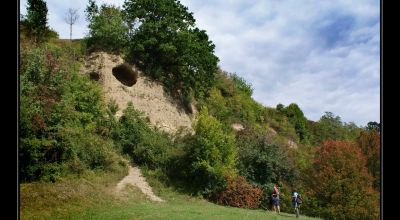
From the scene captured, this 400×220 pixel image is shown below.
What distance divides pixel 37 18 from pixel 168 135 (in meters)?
13.8

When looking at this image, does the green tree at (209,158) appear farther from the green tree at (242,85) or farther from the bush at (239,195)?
the green tree at (242,85)

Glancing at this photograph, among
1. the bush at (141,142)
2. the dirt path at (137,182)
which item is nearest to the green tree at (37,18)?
the bush at (141,142)

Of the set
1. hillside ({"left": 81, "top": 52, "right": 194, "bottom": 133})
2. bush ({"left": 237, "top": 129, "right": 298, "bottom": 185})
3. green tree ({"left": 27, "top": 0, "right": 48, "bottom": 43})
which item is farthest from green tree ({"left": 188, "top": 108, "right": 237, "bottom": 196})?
green tree ({"left": 27, "top": 0, "right": 48, "bottom": 43})

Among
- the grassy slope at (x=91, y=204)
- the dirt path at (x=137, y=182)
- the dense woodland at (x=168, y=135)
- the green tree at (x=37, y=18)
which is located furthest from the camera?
the green tree at (x=37, y=18)

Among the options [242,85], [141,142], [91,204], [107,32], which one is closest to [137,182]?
[141,142]

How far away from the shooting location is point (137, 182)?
24609mm

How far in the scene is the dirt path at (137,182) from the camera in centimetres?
2295

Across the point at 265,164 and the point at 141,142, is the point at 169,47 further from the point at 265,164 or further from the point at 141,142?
the point at 265,164

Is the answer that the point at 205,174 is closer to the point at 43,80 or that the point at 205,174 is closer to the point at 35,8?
the point at 43,80

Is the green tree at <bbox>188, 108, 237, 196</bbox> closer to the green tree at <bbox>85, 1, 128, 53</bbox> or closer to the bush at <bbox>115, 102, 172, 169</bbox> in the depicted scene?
the bush at <bbox>115, 102, 172, 169</bbox>

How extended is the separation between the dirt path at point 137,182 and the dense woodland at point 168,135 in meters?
0.98

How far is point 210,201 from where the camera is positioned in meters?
25.7

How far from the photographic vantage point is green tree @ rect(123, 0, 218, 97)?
3344 centimetres
